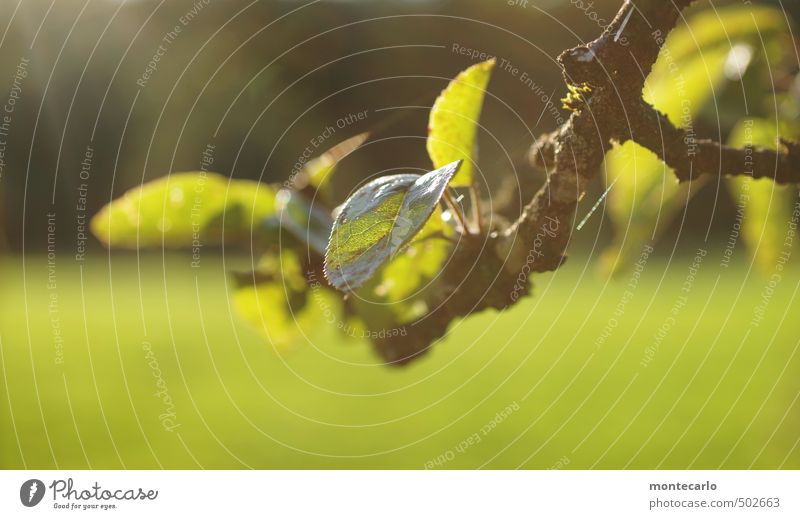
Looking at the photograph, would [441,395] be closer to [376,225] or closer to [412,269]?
[412,269]

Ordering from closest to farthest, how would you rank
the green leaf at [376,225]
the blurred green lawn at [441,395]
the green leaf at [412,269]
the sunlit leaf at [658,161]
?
the green leaf at [376,225], the green leaf at [412,269], the sunlit leaf at [658,161], the blurred green lawn at [441,395]

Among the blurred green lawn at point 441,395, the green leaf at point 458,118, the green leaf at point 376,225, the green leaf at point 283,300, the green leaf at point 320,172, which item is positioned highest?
the green leaf at point 458,118

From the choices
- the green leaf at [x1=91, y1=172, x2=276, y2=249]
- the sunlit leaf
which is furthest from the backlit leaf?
the green leaf at [x1=91, y1=172, x2=276, y2=249]

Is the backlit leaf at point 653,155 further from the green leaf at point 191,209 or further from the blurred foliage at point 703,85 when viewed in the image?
the green leaf at point 191,209

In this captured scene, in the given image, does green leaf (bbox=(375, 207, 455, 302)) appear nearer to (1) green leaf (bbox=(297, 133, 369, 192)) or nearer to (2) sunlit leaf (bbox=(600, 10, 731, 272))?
(1) green leaf (bbox=(297, 133, 369, 192))

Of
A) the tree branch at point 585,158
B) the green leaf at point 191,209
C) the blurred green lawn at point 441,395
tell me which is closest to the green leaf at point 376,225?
the tree branch at point 585,158

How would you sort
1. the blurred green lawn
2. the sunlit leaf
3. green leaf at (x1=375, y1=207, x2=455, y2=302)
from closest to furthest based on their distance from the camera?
green leaf at (x1=375, y1=207, x2=455, y2=302) → the sunlit leaf → the blurred green lawn
